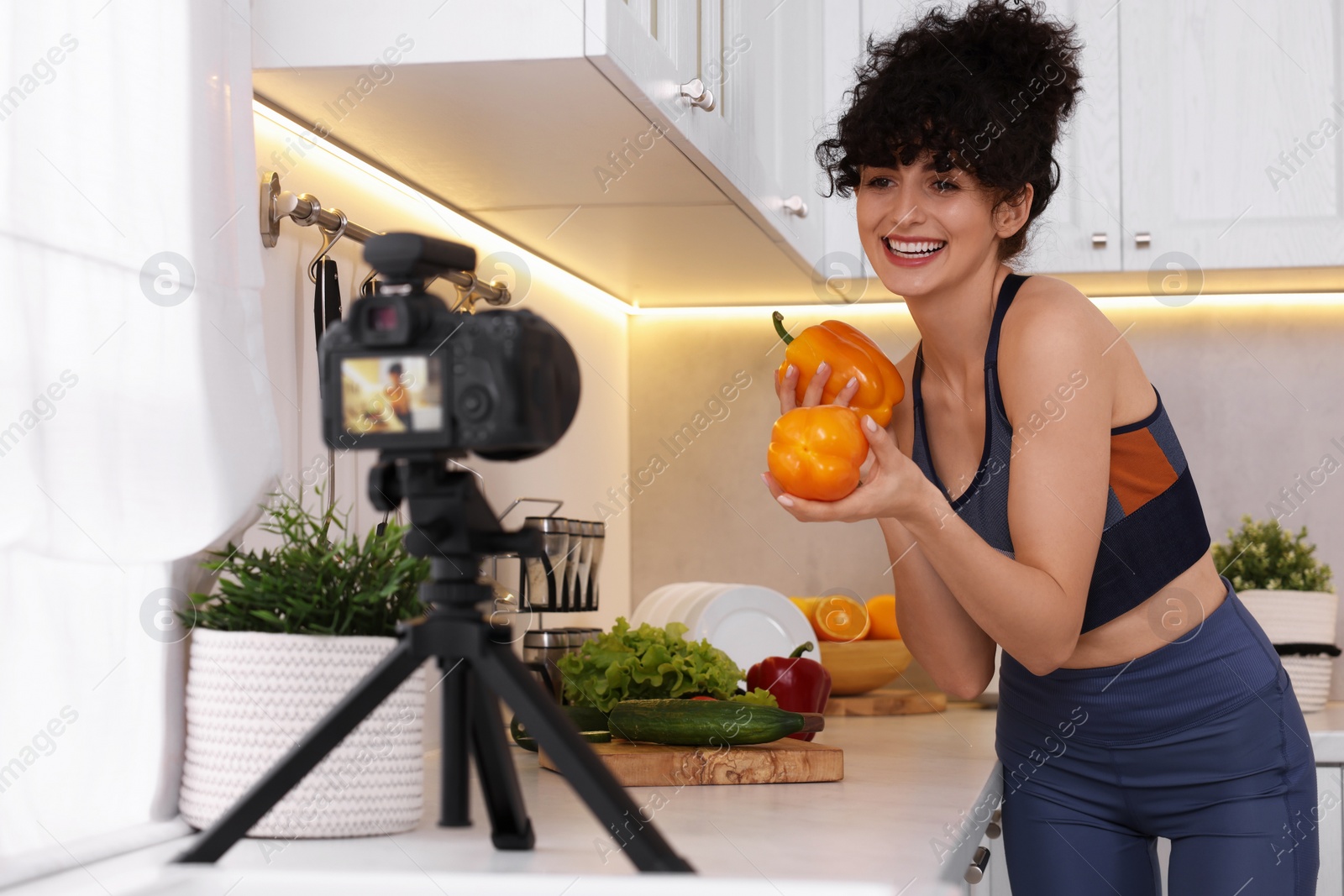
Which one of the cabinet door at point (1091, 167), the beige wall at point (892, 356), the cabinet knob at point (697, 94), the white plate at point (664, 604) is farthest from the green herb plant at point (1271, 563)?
the cabinet knob at point (697, 94)

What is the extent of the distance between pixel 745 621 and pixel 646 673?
0.52 metres

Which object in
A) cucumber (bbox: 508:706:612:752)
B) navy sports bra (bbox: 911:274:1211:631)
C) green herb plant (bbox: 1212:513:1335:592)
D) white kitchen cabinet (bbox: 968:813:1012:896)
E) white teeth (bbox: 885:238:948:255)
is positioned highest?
white teeth (bbox: 885:238:948:255)

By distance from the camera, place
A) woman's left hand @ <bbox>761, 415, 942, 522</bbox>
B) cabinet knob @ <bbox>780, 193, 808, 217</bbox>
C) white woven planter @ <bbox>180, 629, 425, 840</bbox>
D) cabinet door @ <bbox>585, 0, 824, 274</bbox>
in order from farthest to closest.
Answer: cabinet knob @ <bbox>780, 193, 808, 217</bbox> → cabinet door @ <bbox>585, 0, 824, 274</bbox> → woman's left hand @ <bbox>761, 415, 942, 522</bbox> → white woven planter @ <bbox>180, 629, 425, 840</bbox>

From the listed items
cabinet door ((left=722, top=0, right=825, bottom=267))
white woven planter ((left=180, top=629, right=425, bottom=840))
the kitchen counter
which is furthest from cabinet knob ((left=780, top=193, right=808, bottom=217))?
white woven planter ((left=180, top=629, right=425, bottom=840))

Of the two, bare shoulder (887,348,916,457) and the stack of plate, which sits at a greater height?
bare shoulder (887,348,916,457)

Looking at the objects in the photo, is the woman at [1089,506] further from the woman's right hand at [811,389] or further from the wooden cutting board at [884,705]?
the wooden cutting board at [884,705]

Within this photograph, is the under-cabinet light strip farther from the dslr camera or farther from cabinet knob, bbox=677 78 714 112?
the dslr camera

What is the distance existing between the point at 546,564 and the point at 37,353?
2.92ft

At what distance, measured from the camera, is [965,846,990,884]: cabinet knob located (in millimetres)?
1141

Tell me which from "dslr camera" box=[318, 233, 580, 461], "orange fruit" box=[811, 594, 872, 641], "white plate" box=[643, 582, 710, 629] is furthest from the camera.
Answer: "orange fruit" box=[811, 594, 872, 641]

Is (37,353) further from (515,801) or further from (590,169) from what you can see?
(590,169)

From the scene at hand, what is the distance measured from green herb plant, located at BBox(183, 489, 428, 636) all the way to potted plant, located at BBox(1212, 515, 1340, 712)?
1.52m

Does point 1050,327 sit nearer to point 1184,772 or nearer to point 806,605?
point 1184,772

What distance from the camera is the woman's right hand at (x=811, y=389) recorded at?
132 cm
